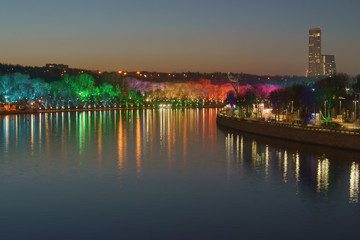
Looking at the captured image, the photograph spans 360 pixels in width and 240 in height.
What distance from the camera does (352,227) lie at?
41.8 feet

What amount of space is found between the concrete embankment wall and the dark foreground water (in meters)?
0.70

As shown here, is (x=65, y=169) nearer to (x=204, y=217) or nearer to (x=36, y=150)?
(x=36, y=150)

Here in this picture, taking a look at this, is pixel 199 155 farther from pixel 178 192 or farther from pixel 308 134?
pixel 178 192

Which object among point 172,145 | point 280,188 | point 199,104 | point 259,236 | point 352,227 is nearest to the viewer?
point 259,236

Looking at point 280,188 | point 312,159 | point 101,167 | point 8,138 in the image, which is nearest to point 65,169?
point 101,167

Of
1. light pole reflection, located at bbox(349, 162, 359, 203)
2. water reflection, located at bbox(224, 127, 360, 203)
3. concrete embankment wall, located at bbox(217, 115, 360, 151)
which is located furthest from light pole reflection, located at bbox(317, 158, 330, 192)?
concrete embankment wall, located at bbox(217, 115, 360, 151)

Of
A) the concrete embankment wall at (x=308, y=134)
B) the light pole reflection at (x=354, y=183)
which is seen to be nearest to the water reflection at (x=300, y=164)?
the light pole reflection at (x=354, y=183)

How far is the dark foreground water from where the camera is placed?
41.0 feet

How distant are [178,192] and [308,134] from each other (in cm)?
1459

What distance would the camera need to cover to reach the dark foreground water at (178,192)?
1250cm

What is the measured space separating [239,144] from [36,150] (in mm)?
12877

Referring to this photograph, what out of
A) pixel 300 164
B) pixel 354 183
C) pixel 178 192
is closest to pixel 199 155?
pixel 300 164

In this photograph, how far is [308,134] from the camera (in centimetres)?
2905

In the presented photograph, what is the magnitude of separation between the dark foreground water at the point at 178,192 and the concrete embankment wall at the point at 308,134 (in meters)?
0.70
